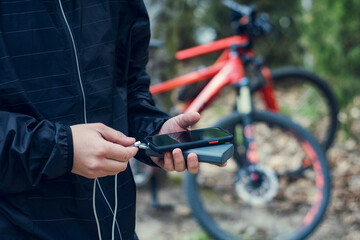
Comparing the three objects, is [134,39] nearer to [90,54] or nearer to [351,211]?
[90,54]

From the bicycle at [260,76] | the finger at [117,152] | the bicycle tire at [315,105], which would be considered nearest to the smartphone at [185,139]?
the finger at [117,152]

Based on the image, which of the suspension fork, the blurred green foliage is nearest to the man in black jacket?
the suspension fork

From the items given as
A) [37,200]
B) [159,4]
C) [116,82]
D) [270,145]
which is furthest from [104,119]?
[270,145]

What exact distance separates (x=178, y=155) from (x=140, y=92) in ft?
1.17

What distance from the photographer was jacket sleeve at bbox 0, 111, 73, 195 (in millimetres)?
1021

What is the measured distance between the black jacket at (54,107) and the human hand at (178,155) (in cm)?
12

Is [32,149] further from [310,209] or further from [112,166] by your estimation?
[310,209]

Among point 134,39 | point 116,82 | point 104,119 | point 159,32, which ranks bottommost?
point 104,119

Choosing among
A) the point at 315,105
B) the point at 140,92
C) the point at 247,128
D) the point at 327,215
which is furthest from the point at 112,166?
the point at 315,105

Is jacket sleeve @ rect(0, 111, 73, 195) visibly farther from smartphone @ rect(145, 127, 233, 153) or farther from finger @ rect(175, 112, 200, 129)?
finger @ rect(175, 112, 200, 129)

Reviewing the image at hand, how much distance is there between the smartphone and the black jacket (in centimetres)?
14

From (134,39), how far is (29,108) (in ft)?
1.35

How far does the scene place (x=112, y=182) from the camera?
127cm

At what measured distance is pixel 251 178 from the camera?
9.92 feet
